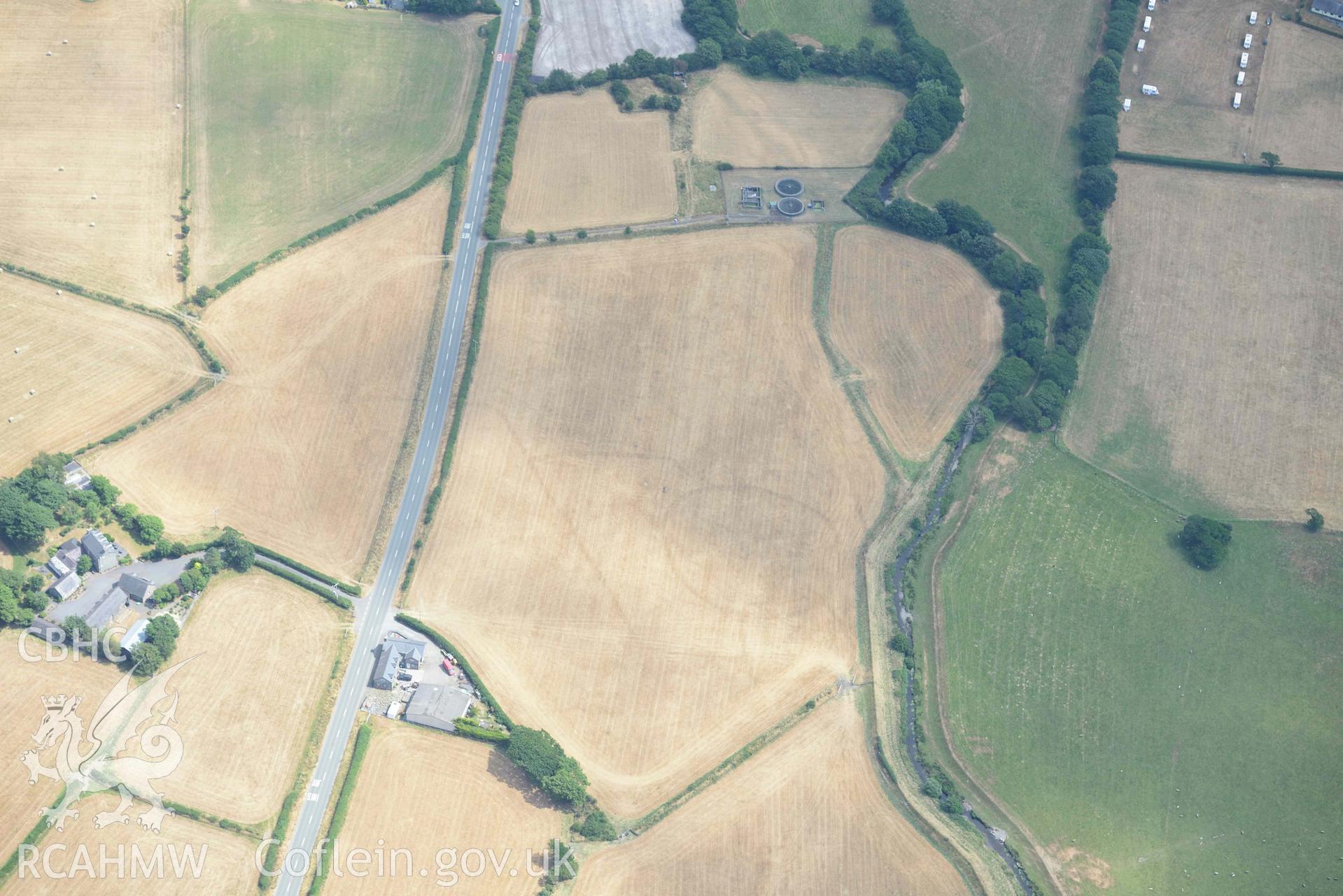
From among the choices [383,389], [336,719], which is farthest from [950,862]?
[383,389]

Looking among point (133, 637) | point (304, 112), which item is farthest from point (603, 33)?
point (133, 637)

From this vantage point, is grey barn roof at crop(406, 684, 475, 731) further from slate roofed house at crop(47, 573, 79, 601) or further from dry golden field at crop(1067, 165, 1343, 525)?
dry golden field at crop(1067, 165, 1343, 525)

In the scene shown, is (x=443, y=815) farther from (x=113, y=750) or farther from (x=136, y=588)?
(x=136, y=588)

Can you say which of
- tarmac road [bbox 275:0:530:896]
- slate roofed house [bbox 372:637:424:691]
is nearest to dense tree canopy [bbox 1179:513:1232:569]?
slate roofed house [bbox 372:637:424:691]

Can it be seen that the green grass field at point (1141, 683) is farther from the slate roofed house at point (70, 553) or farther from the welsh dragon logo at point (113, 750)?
the slate roofed house at point (70, 553)

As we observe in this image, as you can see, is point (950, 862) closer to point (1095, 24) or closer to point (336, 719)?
point (336, 719)
